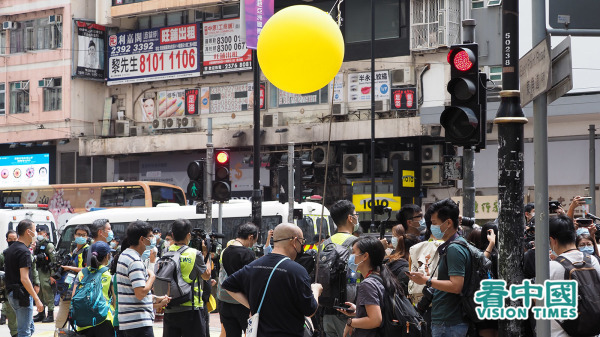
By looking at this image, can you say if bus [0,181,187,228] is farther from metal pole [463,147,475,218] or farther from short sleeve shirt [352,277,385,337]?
short sleeve shirt [352,277,385,337]

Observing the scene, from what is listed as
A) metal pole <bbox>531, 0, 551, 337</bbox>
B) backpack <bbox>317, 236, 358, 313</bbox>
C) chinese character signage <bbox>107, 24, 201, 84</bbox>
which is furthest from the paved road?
chinese character signage <bbox>107, 24, 201, 84</bbox>

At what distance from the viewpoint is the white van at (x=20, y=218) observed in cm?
2222

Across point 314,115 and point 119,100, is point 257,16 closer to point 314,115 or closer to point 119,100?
point 314,115

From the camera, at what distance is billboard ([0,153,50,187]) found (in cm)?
3799

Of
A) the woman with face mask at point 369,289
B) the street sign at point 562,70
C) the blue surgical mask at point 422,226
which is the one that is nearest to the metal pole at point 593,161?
the blue surgical mask at point 422,226

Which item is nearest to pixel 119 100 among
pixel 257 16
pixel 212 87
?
pixel 212 87

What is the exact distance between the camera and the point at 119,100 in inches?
1435

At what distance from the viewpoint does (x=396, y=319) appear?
6332mm

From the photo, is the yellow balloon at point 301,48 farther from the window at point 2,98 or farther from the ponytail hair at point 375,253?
the window at point 2,98

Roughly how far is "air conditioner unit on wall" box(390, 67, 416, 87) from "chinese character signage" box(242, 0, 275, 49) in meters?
14.0

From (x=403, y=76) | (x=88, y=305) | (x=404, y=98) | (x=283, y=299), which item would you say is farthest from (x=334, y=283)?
(x=403, y=76)

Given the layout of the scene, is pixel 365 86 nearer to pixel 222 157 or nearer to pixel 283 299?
pixel 222 157

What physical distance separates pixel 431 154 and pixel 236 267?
2076cm

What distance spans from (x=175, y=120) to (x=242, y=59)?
4.17 meters
